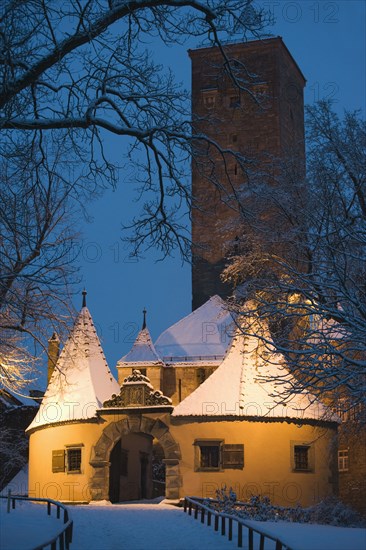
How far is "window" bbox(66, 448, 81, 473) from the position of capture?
2916cm

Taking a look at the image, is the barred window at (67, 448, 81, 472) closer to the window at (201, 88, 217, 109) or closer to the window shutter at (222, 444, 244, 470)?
the window shutter at (222, 444, 244, 470)

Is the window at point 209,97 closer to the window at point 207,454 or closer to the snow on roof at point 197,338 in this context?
the snow on roof at point 197,338

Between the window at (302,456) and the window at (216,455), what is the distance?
1658 millimetres

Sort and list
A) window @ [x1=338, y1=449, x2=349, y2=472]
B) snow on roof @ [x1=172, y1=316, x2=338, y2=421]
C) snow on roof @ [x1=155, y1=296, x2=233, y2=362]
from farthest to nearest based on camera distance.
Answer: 1. snow on roof @ [x1=155, y1=296, x2=233, y2=362]
2. window @ [x1=338, y1=449, x2=349, y2=472]
3. snow on roof @ [x1=172, y1=316, x2=338, y2=421]

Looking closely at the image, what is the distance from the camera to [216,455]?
91.9 ft

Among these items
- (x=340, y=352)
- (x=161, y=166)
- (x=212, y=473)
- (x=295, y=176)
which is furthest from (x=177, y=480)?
(x=161, y=166)

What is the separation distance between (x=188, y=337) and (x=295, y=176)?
1549 cm

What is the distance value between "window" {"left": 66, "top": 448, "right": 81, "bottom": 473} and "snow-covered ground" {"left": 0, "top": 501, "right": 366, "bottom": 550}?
251 inches

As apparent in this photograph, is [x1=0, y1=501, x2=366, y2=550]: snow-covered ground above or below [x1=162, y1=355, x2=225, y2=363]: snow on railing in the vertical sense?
below

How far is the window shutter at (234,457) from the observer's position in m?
27.6

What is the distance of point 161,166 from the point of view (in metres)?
13.1

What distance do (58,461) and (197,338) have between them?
12557mm

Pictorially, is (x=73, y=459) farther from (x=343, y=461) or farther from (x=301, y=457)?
(x=343, y=461)

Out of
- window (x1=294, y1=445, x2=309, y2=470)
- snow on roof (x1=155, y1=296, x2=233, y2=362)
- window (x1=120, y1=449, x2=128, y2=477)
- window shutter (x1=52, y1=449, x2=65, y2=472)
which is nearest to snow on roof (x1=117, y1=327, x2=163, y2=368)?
snow on roof (x1=155, y1=296, x2=233, y2=362)
